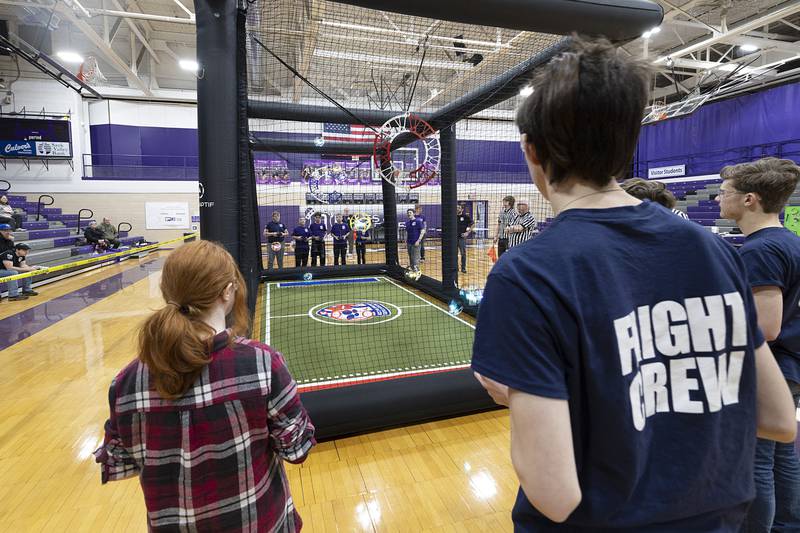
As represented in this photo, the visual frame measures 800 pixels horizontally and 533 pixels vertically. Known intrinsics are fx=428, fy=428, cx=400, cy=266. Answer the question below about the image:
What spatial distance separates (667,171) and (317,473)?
54.7 feet

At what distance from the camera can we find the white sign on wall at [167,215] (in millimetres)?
15867

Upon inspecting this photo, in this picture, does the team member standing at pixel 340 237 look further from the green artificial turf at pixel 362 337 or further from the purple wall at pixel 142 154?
the purple wall at pixel 142 154

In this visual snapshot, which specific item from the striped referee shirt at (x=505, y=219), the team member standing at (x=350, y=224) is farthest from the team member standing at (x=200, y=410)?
the team member standing at (x=350, y=224)

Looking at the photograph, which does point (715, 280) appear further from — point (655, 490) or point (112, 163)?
point (112, 163)

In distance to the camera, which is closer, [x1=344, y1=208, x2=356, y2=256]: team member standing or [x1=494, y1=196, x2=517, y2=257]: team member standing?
[x1=494, y1=196, x2=517, y2=257]: team member standing

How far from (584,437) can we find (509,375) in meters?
0.18

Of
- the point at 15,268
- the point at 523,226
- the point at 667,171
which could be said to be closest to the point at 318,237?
the point at 523,226

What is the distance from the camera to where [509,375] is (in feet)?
1.92

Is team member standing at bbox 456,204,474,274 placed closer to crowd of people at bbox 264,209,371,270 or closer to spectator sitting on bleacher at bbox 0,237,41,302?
crowd of people at bbox 264,209,371,270

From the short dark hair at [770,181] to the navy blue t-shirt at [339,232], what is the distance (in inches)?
347

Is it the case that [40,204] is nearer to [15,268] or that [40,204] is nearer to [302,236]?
[15,268]

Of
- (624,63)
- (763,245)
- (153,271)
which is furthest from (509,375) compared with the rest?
(153,271)

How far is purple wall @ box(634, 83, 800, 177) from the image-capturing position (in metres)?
11.6

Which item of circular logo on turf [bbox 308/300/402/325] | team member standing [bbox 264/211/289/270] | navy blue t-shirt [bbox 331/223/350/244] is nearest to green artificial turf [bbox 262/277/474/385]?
circular logo on turf [bbox 308/300/402/325]
